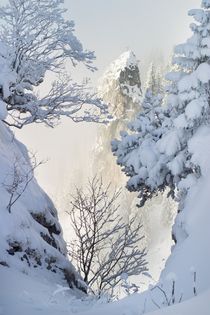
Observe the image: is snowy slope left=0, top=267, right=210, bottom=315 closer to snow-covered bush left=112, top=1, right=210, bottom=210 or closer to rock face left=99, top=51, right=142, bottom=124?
snow-covered bush left=112, top=1, right=210, bottom=210

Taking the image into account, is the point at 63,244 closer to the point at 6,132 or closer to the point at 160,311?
the point at 6,132

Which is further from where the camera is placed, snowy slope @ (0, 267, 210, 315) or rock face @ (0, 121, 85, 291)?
rock face @ (0, 121, 85, 291)

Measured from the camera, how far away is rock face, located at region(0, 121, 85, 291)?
980cm

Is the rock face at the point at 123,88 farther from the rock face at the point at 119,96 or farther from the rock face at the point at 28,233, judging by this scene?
the rock face at the point at 28,233

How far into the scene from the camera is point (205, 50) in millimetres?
12828

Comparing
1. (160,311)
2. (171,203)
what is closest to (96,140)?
(171,203)

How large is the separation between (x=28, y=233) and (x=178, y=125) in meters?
5.36

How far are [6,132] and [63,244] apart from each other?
5.16 m

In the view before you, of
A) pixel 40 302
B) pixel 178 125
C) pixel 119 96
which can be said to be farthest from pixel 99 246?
pixel 119 96

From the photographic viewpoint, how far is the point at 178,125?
1318 cm

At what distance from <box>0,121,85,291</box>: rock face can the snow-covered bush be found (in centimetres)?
371

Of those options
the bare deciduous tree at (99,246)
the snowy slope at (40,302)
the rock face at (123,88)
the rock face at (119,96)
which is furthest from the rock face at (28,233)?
the rock face at (123,88)

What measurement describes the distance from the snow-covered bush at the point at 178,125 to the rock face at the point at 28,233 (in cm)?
371

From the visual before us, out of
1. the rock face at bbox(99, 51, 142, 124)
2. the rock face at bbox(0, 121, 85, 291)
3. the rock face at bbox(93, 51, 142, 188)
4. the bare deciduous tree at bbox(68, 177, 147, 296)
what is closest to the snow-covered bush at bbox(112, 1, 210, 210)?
the bare deciduous tree at bbox(68, 177, 147, 296)
